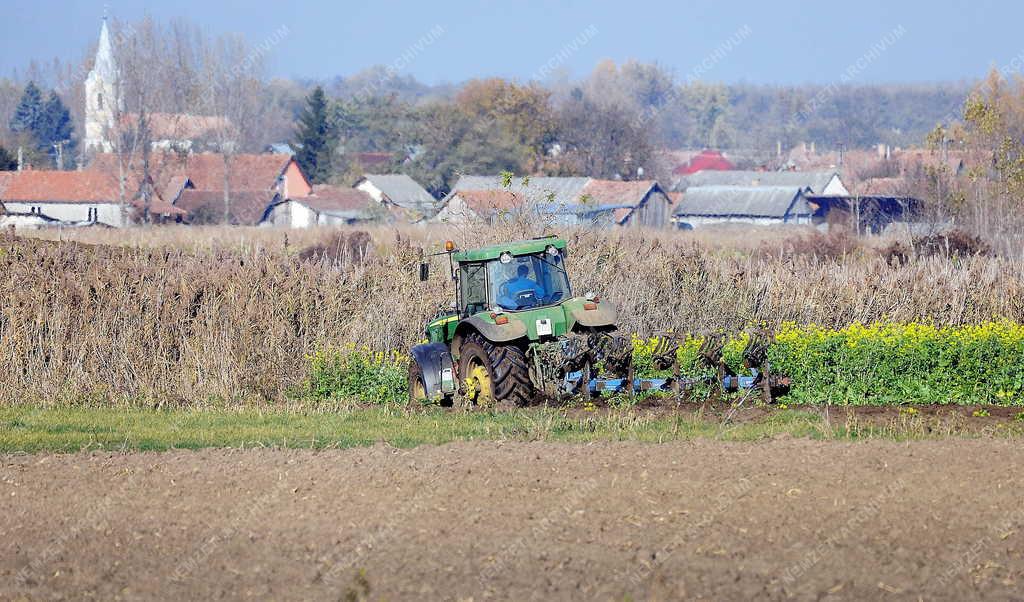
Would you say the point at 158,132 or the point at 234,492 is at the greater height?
the point at 158,132

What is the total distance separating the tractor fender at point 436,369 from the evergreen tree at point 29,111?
124 meters

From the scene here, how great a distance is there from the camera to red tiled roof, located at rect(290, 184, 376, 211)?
74125 millimetres

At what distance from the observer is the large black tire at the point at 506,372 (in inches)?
573

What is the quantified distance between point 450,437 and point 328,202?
62.6 m

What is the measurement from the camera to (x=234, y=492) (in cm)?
1081

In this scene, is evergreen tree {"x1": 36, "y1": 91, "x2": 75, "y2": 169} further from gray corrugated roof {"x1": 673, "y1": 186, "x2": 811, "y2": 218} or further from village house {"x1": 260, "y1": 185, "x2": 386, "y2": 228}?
gray corrugated roof {"x1": 673, "y1": 186, "x2": 811, "y2": 218}

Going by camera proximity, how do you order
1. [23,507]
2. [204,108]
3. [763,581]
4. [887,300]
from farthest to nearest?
[204,108], [887,300], [23,507], [763,581]

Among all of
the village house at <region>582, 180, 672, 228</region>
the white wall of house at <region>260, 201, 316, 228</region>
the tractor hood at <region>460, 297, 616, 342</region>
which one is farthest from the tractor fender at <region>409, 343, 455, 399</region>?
the white wall of house at <region>260, 201, 316, 228</region>

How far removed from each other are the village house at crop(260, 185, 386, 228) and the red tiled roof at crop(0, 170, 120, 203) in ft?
31.3

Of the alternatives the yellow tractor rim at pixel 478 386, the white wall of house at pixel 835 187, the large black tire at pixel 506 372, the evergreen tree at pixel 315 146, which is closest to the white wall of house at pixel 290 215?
the evergreen tree at pixel 315 146

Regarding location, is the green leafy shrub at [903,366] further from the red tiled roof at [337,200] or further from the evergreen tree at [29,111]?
the evergreen tree at [29,111]

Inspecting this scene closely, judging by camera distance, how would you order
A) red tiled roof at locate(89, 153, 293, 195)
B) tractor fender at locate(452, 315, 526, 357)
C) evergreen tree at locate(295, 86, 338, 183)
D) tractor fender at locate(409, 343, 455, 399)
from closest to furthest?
tractor fender at locate(452, 315, 526, 357)
tractor fender at locate(409, 343, 455, 399)
red tiled roof at locate(89, 153, 293, 195)
evergreen tree at locate(295, 86, 338, 183)

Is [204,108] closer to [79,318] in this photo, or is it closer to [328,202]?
[328,202]

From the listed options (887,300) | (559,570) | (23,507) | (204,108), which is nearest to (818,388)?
(887,300)
